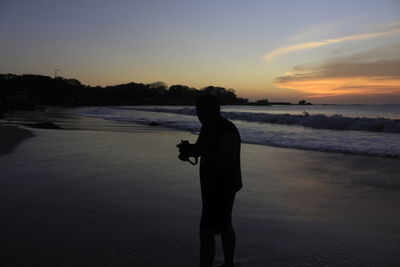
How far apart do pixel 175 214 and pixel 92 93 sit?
16916 cm

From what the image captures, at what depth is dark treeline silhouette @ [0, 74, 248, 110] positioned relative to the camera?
13300 centimetres

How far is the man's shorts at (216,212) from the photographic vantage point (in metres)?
2.73

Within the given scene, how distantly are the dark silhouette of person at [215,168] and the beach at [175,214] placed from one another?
22.3 inches

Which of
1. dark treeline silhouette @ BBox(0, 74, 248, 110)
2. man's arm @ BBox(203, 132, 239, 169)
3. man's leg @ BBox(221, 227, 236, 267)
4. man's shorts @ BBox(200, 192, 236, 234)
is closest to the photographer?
man's arm @ BBox(203, 132, 239, 169)

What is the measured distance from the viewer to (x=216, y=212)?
9.01 ft

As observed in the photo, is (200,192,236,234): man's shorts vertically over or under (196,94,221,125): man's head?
under

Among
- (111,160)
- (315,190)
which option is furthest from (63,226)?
(111,160)

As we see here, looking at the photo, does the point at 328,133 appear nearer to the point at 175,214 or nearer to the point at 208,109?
the point at 175,214

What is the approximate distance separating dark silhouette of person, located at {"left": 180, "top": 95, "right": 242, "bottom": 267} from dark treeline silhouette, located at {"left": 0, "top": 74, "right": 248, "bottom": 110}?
10990 centimetres

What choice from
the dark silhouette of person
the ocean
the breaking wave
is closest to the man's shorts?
the dark silhouette of person

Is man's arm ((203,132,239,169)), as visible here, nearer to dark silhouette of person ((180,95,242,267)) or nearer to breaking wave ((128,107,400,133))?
dark silhouette of person ((180,95,242,267))

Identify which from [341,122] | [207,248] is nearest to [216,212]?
[207,248]

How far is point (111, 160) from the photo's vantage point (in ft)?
28.3

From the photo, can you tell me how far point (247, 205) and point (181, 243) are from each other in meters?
1.62
